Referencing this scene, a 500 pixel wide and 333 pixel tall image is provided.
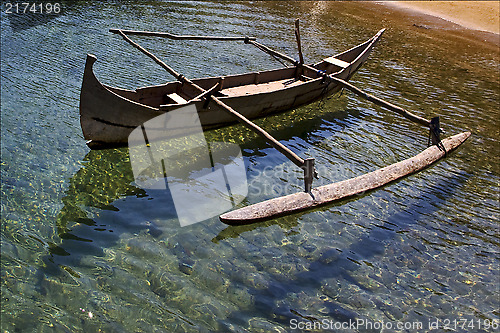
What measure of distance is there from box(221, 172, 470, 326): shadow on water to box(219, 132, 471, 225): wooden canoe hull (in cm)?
72

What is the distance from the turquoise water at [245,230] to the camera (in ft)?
18.9

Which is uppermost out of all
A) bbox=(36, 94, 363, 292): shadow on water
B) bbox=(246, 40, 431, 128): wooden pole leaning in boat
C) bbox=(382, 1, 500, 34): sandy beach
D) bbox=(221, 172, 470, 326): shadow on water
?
bbox=(382, 1, 500, 34): sandy beach

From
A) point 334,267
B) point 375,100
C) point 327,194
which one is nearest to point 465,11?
point 375,100

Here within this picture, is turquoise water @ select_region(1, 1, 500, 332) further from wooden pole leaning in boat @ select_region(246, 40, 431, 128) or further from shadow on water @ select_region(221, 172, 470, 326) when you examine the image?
wooden pole leaning in boat @ select_region(246, 40, 431, 128)

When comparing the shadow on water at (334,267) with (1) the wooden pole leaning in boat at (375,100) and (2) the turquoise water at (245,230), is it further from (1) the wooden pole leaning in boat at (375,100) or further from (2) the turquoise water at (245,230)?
(1) the wooden pole leaning in boat at (375,100)

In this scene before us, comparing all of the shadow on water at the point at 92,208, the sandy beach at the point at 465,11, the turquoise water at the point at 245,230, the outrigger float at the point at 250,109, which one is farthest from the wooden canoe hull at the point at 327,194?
the sandy beach at the point at 465,11

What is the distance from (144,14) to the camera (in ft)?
61.2

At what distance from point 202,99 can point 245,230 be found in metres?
3.50

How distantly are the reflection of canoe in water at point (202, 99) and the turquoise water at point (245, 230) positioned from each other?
2.06 feet

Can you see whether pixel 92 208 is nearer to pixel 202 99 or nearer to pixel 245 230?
pixel 245 230

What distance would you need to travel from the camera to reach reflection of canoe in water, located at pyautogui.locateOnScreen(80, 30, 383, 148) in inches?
297

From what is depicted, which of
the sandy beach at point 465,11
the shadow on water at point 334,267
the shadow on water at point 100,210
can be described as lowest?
the shadow on water at point 334,267

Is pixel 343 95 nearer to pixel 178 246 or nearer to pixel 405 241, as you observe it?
pixel 405 241

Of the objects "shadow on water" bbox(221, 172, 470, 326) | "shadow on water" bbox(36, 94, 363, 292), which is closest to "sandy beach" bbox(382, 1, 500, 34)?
"shadow on water" bbox(221, 172, 470, 326)
